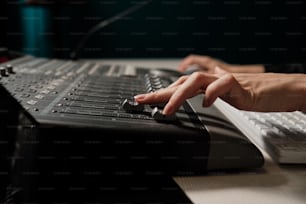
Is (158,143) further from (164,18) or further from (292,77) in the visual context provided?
(164,18)

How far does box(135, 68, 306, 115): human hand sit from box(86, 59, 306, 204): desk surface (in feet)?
0.28

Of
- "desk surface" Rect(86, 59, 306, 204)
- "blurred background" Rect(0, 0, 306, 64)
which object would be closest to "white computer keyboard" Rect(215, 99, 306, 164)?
"desk surface" Rect(86, 59, 306, 204)

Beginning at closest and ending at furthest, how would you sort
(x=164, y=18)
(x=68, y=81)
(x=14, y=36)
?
(x=68, y=81) → (x=14, y=36) → (x=164, y=18)

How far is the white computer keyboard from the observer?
0.40 m

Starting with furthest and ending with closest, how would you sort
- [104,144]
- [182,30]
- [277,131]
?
[182,30]
[277,131]
[104,144]

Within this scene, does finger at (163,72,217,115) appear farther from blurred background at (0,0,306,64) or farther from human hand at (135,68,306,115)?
blurred background at (0,0,306,64)

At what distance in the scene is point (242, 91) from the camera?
445 millimetres

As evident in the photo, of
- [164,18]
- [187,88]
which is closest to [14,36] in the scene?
[164,18]

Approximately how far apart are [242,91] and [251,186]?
0.13 m

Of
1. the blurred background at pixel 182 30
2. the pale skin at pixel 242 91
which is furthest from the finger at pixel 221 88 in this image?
the blurred background at pixel 182 30

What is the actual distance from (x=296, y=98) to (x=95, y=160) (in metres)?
0.27

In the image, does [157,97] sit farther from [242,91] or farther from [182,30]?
[182,30]

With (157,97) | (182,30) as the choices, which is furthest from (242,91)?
(182,30)

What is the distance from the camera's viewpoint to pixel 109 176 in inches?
14.2
